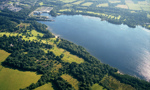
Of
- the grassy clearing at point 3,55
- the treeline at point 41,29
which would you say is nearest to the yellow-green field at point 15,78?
the grassy clearing at point 3,55

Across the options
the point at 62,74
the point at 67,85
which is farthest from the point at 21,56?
the point at 67,85

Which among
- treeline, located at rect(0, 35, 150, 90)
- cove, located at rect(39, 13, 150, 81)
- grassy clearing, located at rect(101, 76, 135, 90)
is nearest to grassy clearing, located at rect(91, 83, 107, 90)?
treeline, located at rect(0, 35, 150, 90)

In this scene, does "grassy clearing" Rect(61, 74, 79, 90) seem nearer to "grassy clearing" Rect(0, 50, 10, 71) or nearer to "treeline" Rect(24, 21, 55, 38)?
"grassy clearing" Rect(0, 50, 10, 71)

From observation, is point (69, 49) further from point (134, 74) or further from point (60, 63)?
point (134, 74)

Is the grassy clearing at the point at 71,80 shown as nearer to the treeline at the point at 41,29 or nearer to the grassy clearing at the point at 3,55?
the grassy clearing at the point at 3,55

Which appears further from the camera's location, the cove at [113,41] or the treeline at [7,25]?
the treeline at [7,25]

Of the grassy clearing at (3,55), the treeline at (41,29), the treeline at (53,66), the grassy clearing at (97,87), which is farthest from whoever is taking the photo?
the treeline at (41,29)

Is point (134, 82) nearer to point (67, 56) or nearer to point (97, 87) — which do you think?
point (97, 87)
